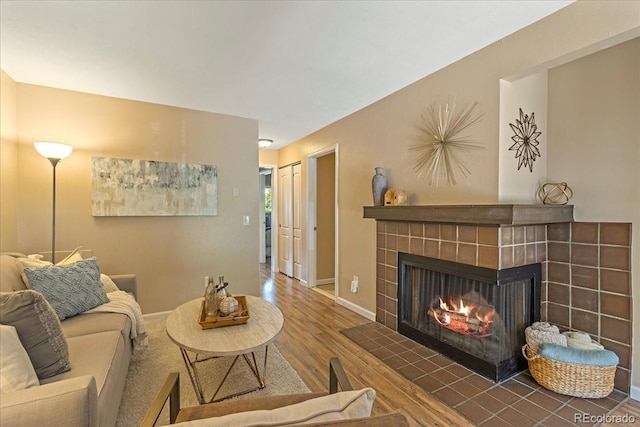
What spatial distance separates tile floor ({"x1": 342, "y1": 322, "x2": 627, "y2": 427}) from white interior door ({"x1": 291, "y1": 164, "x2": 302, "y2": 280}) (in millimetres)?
2714

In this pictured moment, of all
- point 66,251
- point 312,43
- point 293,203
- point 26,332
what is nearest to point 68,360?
point 26,332

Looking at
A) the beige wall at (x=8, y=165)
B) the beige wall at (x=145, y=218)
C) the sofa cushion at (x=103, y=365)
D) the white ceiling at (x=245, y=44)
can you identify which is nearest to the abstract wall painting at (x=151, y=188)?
the beige wall at (x=145, y=218)

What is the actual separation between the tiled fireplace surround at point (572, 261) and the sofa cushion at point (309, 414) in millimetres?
1686

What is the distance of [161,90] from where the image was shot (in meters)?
2.94

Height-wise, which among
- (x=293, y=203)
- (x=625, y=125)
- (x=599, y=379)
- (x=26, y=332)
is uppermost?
(x=625, y=125)

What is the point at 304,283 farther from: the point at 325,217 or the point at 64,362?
the point at 64,362

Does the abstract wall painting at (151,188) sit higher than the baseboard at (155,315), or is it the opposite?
the abstract wall painting at (151,188)

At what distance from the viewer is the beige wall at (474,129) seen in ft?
5.72

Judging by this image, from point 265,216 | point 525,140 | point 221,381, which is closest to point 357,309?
point 221,381

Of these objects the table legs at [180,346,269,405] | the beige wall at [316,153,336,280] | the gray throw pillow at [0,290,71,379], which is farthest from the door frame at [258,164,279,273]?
the gray throw pillow at [0,290,71,379]

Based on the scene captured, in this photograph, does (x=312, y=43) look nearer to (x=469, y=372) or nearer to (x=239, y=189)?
(x=239, y=189)

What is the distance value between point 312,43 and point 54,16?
5.29ft

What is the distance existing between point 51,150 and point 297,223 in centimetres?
329

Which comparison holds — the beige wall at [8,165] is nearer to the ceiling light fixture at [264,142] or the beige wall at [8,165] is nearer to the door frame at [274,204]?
the ceiling light fixture at [264,142]
